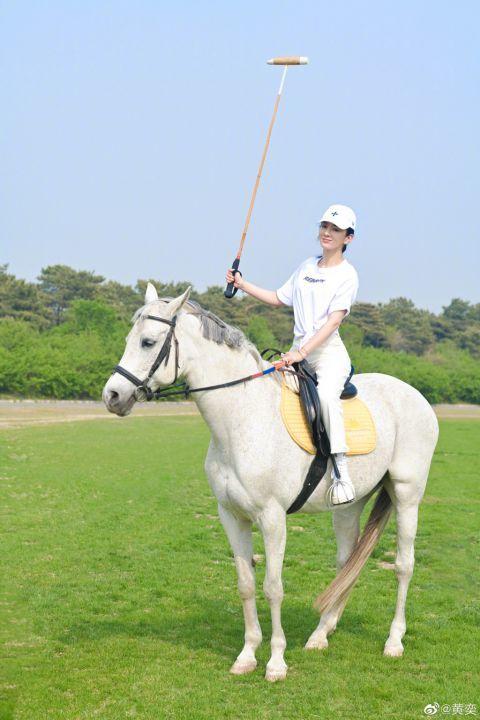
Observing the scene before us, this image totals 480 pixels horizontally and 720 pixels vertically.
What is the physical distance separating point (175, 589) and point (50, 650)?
2263mm

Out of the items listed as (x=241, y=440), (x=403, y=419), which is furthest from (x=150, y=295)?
(x=403, y=419)

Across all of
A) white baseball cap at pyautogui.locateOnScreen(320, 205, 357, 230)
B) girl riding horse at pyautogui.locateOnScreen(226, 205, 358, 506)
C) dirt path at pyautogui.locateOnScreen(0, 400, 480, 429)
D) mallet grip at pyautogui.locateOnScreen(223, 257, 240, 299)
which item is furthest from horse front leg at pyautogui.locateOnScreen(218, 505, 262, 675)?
dirt path at pyautogui.locateOnScreen(0, 400, 480, 429)

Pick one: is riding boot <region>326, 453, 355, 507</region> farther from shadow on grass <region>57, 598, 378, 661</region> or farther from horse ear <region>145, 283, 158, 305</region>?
horse ear <region>145, 283, 158, 305</region>

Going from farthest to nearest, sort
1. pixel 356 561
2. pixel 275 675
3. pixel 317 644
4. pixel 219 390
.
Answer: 1. pixel 356 561
2. pixel 317 644
3. pixel 219 390
4. pixel 275 675

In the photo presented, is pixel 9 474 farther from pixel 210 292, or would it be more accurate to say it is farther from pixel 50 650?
pixel 210 292

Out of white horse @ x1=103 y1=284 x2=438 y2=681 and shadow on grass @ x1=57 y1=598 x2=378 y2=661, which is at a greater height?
white horse @ x1=103 y1=284 x2=438 y2=681

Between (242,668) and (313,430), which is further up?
(313,430)

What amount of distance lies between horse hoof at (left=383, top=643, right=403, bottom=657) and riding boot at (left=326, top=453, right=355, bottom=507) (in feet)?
4.30

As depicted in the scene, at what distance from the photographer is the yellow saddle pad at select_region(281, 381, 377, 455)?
19.8 feet

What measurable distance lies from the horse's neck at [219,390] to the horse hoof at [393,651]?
226cm

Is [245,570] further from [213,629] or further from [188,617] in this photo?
[188,617]

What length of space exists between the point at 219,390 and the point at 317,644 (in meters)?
2.32

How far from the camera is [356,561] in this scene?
22.0 ft

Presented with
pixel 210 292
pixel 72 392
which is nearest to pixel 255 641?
pixel 72 392
